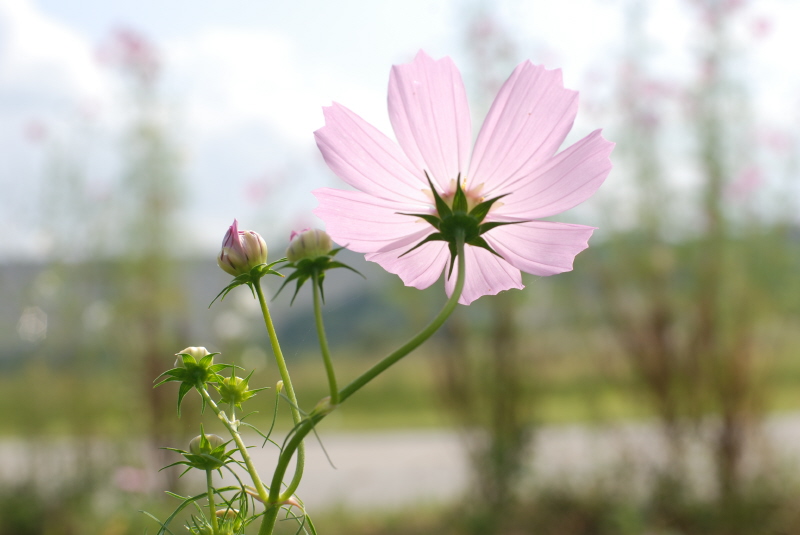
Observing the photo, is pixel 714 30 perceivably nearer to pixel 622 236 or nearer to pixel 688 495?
pixel 622 236

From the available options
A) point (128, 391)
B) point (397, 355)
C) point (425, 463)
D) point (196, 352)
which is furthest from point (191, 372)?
point (425, 463)

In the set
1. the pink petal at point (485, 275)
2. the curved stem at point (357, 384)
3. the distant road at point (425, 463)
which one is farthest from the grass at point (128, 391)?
the curved stem at point (357, 384)

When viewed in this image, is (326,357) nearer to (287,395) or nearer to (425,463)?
(287,395)

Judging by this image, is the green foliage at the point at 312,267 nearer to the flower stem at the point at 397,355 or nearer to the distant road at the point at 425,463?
the flower stem at the point at 397,355

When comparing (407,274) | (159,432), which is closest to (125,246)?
(159,432)

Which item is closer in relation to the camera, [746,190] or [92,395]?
[746,190]
